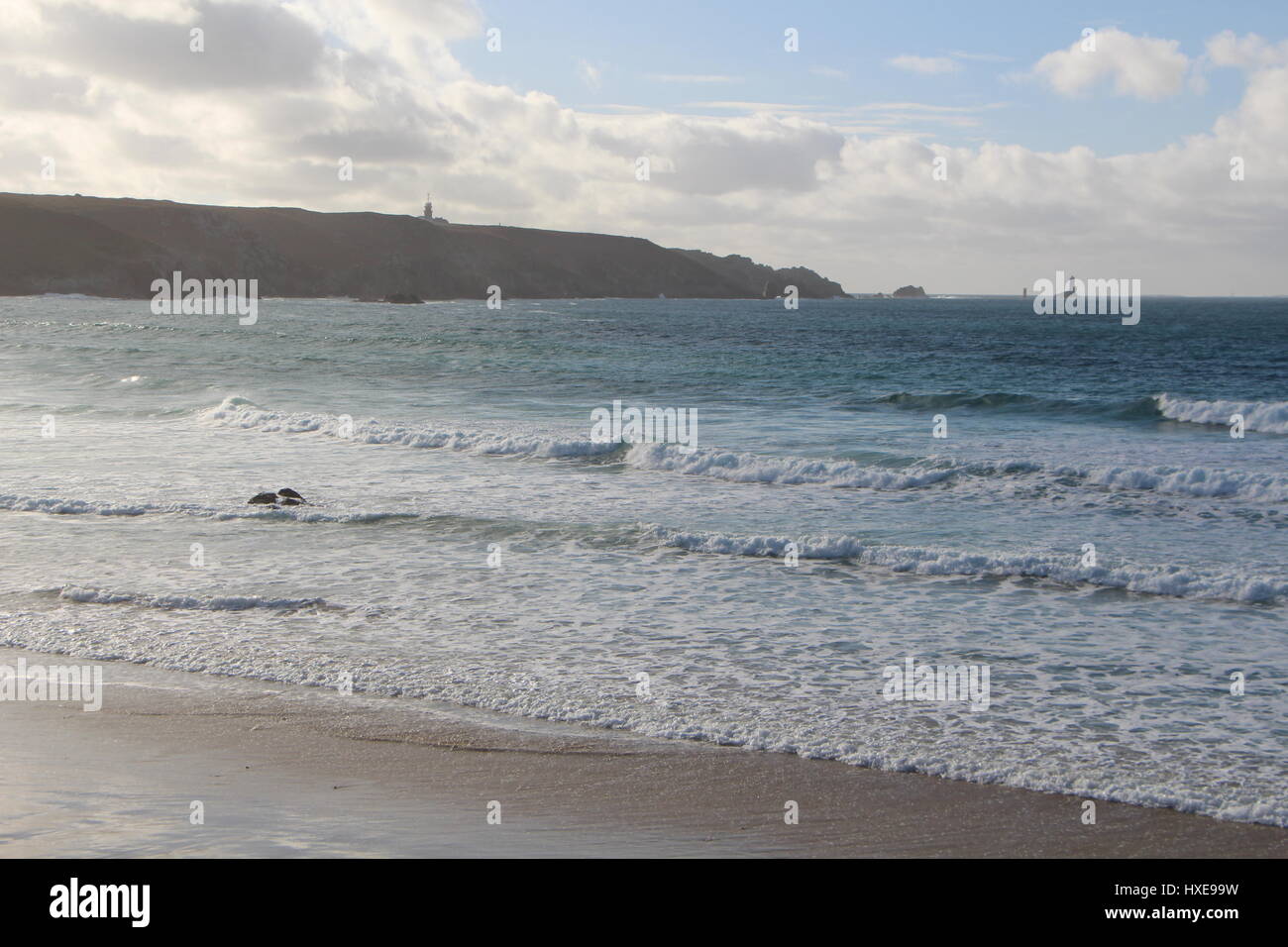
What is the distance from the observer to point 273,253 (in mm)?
154375

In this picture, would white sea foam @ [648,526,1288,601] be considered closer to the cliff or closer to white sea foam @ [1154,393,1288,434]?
white sea foam @ [1154,393,1288,434]

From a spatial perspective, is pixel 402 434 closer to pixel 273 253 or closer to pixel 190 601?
pixel 190 601

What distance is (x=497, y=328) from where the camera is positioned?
7250cm

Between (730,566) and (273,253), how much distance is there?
155 m

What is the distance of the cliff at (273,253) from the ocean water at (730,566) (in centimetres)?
11524

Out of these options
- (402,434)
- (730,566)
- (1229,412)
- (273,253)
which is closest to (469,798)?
(730,566)

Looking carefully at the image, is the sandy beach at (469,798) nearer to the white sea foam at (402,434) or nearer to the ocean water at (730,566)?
the ocean water at (730,566)

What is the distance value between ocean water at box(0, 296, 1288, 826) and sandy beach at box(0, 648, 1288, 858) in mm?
404

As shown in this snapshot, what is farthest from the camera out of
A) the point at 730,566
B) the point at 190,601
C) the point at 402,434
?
the point at 402,434

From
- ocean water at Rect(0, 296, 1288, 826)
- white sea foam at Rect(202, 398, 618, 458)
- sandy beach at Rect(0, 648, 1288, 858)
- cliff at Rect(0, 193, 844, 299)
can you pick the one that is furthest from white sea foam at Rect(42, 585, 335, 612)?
cliff at Rect(0, 193, 844, 299)

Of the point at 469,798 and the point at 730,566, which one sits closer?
the point at 469,798

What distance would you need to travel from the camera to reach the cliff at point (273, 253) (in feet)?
429

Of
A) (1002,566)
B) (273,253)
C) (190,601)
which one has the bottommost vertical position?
(190,601)
